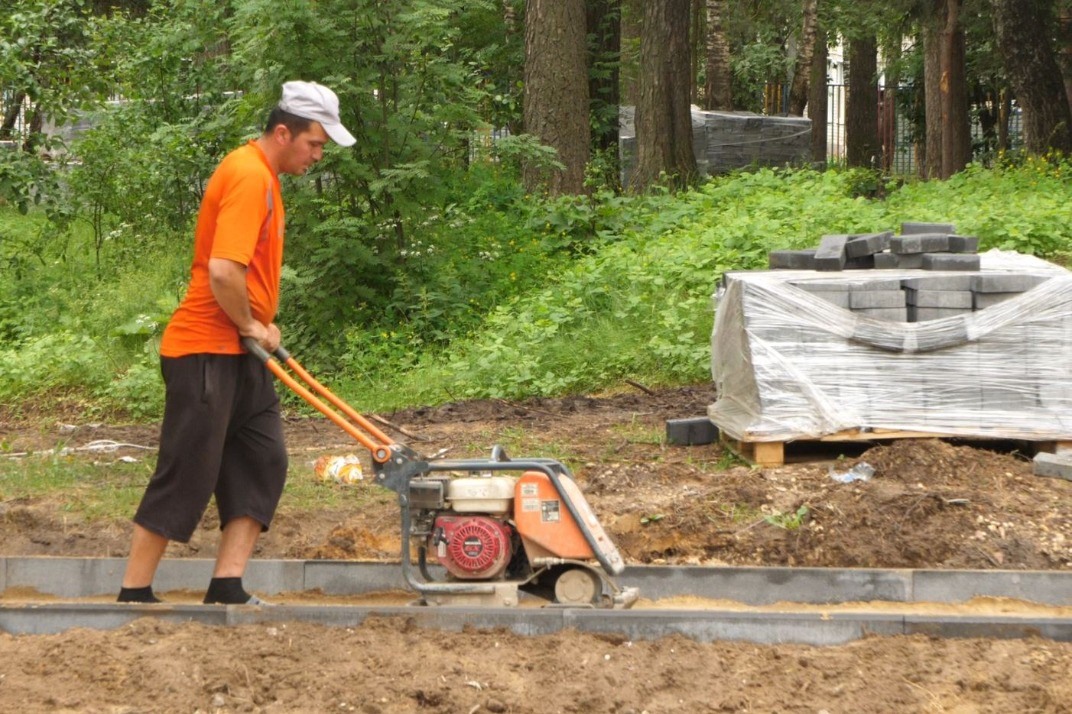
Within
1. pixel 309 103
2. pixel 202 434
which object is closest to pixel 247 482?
pixel 202 434

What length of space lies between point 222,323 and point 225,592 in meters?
1.19

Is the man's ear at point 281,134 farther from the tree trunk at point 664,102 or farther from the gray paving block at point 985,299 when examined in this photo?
the tree trunk at point 664,102

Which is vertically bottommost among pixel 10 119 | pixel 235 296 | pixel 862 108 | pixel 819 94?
pixel 235 296

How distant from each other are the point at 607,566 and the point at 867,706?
1.20 metres

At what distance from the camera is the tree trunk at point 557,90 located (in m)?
15.5

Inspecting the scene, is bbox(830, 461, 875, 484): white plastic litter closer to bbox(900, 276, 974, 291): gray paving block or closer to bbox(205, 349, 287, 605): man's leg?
bbox(900, 276, 974, 291): gray paving block

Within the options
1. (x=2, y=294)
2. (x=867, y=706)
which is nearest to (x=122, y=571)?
(x=867, y=706)

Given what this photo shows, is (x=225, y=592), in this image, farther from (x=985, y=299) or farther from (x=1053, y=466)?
(x=985, y=299)

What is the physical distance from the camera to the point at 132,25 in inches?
638

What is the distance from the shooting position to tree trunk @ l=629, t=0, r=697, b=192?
1672 cm

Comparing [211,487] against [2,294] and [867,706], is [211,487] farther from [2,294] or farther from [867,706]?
[2,294]

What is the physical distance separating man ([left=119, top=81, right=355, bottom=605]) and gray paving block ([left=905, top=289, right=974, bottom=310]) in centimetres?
397

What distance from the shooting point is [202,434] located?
16.7ft

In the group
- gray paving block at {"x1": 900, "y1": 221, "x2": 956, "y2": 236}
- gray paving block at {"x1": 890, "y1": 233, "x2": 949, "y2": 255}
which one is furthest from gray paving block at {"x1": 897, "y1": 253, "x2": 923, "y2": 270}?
gray paving block at {"x1": 900, "y1": 221, "x2": 956, "y2": 236}
